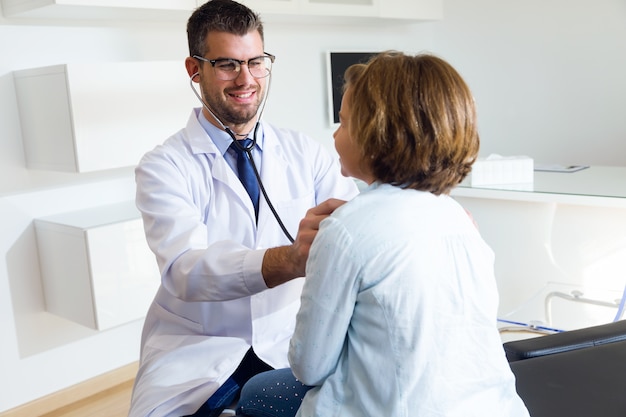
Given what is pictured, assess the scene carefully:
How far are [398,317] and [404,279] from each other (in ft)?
0.15

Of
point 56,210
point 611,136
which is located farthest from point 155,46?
point 611,136

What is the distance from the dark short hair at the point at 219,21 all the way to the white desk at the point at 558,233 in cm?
116

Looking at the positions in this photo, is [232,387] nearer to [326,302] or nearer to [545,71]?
[326,302]

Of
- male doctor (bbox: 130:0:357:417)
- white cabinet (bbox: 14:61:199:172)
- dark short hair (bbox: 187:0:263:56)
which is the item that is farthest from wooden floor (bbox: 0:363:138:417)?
dark short hair (bbox: 187:0:263:56)

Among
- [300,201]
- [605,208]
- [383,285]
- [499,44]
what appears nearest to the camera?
[383,285]

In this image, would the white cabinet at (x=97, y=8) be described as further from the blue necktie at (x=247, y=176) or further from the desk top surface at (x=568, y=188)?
the desk top surface at (x=568, y=188)

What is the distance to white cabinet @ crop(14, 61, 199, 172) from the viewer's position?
224cm

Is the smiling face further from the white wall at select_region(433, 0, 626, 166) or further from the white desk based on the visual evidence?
the white wall at select_region(433, 0, 626, 166)

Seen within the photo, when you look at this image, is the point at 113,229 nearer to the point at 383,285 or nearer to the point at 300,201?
the point at 300,201

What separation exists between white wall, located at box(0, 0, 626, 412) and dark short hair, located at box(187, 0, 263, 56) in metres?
1.13

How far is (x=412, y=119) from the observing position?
87cm

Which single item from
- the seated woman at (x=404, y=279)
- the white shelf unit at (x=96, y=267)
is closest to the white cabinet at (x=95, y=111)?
the white shelf unit at (x=96, y=267)

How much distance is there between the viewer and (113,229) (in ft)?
7.67

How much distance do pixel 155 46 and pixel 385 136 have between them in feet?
6.94
